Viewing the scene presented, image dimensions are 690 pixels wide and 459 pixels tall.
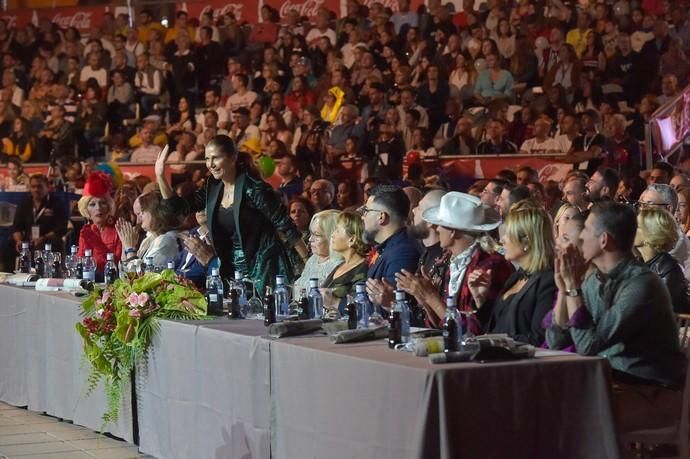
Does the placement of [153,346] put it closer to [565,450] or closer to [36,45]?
[565,450]

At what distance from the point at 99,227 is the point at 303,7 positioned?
1050 centimetres

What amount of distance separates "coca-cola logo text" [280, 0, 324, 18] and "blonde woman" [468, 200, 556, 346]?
46.5 ft

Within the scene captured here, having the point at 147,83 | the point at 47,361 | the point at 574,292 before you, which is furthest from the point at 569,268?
the point at 147,83

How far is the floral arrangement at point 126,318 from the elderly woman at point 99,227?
108 inches

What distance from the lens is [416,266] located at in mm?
6633

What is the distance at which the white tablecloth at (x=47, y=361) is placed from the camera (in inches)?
287

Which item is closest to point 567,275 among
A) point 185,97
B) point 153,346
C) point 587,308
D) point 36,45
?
point 587,308

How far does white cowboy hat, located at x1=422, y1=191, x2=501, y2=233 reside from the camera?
597 centimetres

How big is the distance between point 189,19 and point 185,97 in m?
2.00

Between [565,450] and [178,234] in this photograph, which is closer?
[565,450]

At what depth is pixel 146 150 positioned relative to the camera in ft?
56.8

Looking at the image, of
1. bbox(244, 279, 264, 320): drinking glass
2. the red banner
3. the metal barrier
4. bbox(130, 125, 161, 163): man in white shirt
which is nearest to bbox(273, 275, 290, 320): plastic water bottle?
bbox(244, 279, 264, 320): drinking glass

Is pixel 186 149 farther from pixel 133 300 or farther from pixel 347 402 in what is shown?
pixel 347 402

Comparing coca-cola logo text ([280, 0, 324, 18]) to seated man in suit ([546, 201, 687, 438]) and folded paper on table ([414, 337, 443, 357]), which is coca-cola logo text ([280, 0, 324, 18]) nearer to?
seated man in suit ([546, 201, 687, 438])
